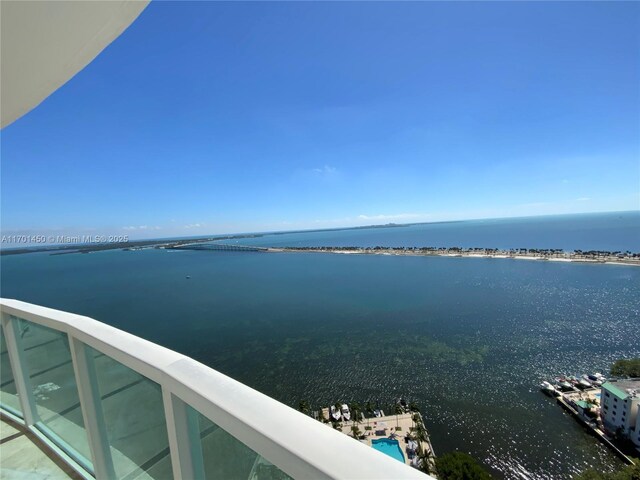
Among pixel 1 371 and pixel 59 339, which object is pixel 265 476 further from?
pixel 1 371

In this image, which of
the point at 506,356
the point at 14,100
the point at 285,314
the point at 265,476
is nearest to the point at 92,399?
the point at 265,476

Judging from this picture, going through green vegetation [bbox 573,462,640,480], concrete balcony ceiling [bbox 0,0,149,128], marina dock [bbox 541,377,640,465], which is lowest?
marina dock [bbox 541,377,640,465]

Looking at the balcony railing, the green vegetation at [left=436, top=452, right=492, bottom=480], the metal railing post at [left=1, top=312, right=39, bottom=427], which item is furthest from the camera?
the green vegetation at [left=436, top=452, right=492, bottom=480]

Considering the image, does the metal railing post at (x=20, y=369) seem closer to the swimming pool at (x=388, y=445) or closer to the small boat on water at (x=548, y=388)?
the swimming pool at (x=388, y=445)

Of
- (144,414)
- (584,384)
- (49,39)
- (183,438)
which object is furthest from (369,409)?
(49,39)

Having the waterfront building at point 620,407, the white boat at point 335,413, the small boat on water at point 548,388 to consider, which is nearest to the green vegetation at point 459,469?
the white boat at point 335,413

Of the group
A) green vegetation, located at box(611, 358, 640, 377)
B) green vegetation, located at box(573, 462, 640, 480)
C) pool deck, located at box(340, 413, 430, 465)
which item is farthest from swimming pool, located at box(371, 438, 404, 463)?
green vegetation, located at box(611, 358, 640, 377)

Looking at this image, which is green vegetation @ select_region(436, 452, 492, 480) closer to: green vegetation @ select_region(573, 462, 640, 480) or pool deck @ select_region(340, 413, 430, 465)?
pool deck @ select_region(340, 413, 430, 465)

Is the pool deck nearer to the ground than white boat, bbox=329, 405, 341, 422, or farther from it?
nearer to the ground
